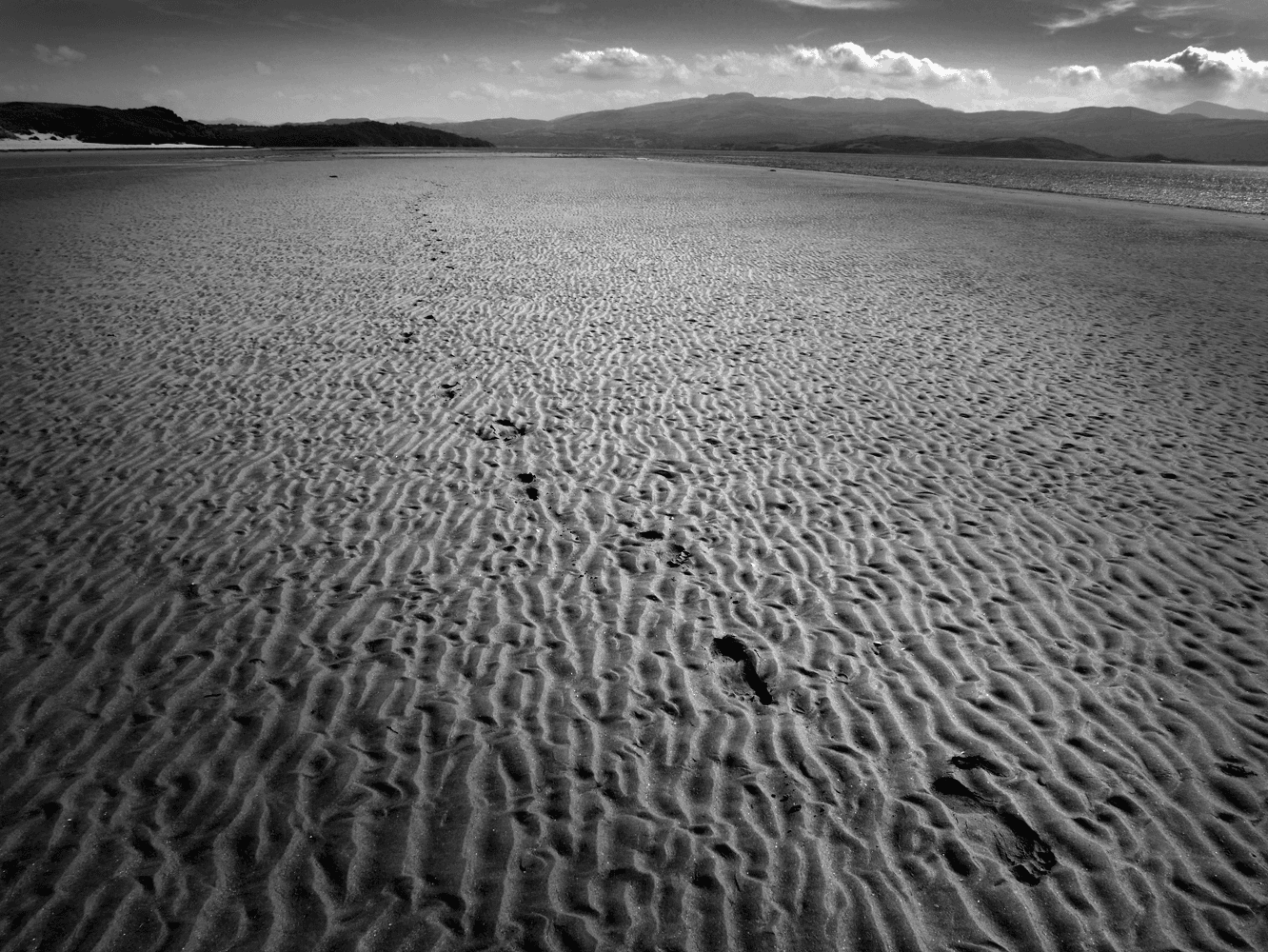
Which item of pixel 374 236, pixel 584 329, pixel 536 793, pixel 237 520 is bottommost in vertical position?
pixel 536 793

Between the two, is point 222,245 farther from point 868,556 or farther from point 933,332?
point 868,556

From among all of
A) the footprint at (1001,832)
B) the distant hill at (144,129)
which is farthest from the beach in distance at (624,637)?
the distant hill at (144,129)

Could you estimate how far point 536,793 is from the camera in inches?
183

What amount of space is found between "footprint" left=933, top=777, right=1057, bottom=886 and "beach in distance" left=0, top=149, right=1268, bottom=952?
0.9 inches

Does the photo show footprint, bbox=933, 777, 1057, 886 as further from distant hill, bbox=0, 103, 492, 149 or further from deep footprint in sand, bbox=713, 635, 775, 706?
distant hill, bbox=0, 103, 492, 149

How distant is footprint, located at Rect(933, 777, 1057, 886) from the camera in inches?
167

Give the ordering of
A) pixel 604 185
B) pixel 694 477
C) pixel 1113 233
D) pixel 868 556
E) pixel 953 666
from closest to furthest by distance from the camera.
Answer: pixel 953 666
pixel 868 556
pixel 694 477
pixel 1113 233
pixel 604 185

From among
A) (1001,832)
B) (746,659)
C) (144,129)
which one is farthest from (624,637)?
(144,129)

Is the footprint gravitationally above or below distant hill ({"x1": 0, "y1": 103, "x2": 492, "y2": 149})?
below

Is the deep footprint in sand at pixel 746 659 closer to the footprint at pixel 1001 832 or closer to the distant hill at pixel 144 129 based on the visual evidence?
the footprint at pixel 1001 832

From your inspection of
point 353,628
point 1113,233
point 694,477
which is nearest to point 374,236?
point 694,477

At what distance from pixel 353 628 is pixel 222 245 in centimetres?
2018

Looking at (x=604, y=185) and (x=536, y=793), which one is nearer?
(x=536, y=793)

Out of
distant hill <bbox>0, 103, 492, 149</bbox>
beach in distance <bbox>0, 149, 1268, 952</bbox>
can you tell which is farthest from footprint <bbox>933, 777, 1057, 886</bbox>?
distant hill <bbox>0, 103, 492, 149</bbox>
